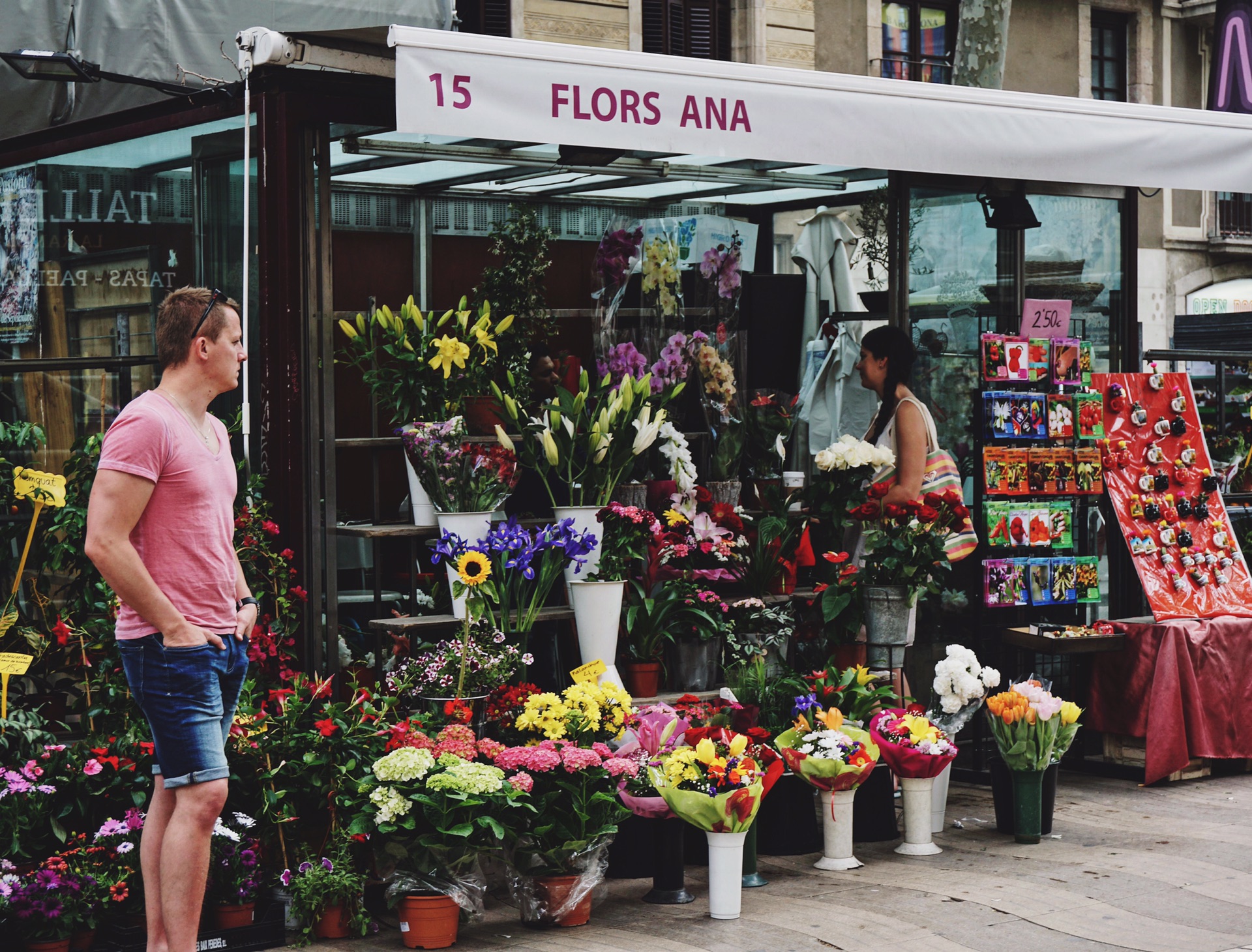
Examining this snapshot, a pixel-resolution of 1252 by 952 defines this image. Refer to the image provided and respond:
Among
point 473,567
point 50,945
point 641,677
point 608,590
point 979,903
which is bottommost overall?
point 979,903

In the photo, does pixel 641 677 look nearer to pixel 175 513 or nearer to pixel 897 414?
pixel 897 414

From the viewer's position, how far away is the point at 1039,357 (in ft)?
23.1

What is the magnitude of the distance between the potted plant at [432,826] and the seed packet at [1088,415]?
353cm


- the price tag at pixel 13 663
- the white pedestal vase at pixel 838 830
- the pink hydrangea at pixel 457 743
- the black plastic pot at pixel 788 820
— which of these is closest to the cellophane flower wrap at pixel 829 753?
the white pedestal vase at pixel 838 830

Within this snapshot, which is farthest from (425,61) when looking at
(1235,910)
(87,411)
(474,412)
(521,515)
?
(1235,910)

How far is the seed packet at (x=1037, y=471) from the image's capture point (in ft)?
22.9

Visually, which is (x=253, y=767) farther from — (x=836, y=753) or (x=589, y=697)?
(x=836, y=753)

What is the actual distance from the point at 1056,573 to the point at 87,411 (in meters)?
4.11

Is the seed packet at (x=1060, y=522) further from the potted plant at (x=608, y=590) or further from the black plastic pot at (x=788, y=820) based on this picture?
the potted plant at (x=608, y=590)

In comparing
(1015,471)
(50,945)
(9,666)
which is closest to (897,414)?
(1015,471)

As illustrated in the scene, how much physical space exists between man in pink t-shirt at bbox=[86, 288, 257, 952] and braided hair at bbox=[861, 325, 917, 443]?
3192mm

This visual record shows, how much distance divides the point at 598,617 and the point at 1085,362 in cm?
289

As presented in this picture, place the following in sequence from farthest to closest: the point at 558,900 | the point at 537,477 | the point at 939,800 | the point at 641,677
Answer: the point at 537,477 → the point at 939,800 → the point at 641,677 → the point at 558,900

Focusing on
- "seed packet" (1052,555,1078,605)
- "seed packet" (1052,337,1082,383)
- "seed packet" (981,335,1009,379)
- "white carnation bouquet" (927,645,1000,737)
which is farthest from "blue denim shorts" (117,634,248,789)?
"seed packet" (1052,337,1082,383)
